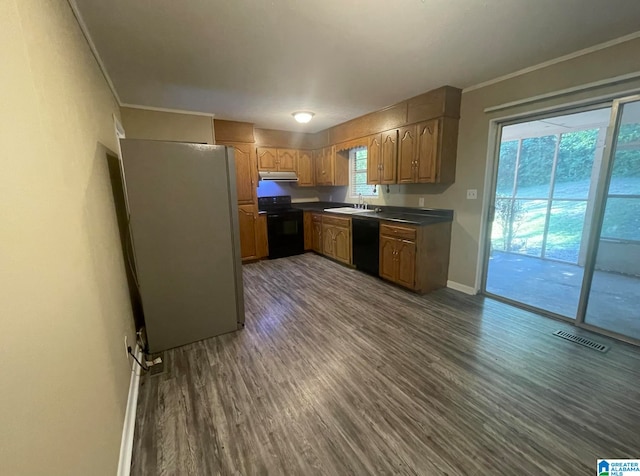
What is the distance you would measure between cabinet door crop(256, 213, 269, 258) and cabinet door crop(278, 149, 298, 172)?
3.69 feet

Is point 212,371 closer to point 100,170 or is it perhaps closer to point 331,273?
point 100,170

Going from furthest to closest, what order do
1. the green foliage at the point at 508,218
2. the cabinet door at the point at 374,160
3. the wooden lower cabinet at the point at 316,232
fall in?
the wooden lower cabinet at the point at 316,232 → the green foliage at the point at 508,218 → the cabinet door at the point at 374,160

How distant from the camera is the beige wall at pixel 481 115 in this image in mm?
2211

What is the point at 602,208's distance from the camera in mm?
2430

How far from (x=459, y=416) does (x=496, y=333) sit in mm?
1212

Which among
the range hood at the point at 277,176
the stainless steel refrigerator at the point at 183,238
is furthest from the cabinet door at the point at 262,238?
the stainless steel refrigerator at the point at 183,238

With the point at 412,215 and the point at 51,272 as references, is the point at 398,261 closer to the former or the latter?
the point at 412,215

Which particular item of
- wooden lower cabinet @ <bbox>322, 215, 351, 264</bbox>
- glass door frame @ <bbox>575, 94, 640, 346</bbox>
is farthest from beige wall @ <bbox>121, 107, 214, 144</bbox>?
glass door frame @ <bbox>575, 94, 640, 346</bbox>

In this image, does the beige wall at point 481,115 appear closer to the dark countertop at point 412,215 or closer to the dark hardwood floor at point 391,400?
the dark countertop at point 412,215

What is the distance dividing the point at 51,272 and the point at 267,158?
15.3ft

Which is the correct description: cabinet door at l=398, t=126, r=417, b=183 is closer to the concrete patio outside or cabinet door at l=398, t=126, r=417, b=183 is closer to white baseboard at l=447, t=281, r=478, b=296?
white baseboard at l=447, t=281, r=478, b=296

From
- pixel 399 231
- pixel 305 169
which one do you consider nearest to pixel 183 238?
pixel 399 231

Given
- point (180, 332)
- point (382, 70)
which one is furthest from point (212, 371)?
point (382, 70)

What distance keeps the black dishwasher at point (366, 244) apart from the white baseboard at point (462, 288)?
1.03 metres
